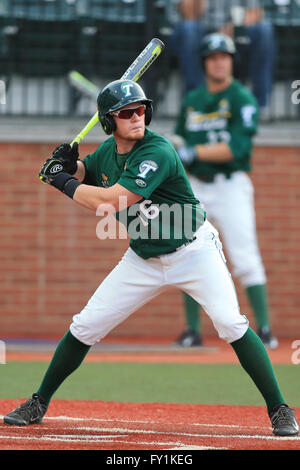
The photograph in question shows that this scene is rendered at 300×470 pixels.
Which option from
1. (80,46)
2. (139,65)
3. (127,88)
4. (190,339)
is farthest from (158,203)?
(80,46)

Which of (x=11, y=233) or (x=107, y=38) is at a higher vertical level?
(x=107, y=38)

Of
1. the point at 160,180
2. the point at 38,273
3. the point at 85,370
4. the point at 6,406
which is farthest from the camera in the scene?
the point at 38,273

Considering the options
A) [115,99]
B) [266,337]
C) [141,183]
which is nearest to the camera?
[141,183]

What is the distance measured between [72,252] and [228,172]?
2.18 metres

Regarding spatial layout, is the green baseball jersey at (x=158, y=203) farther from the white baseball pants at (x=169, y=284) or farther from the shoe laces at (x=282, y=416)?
the shoe laces at (x=282, y=416)

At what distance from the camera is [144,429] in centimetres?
454

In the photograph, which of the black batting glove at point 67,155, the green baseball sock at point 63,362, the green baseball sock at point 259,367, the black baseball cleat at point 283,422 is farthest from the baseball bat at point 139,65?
the black baseball cleat at point 283,422

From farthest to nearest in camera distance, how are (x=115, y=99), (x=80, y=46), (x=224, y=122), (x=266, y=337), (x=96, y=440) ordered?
(x=80, y=46) → (x=224, y=122) → (x=266, y=337) → (x=115, y=99) → (x=96, y=440)

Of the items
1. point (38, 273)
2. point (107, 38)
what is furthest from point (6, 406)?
point (107, 38)

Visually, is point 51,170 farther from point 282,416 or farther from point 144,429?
point 282,416

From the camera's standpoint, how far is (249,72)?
1014 cm
